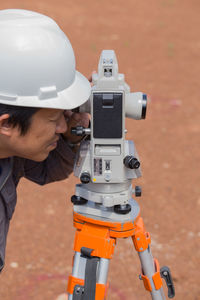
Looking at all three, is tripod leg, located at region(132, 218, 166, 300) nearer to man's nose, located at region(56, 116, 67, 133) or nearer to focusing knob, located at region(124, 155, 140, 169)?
focusing knob, located at region(124, 155, 140, 169)

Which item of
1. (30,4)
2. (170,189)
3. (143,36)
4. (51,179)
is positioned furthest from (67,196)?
(30,4)

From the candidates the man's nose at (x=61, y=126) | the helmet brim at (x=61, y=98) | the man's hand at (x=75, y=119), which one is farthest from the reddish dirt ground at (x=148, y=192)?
the helmet brim at (x=61, y=98)

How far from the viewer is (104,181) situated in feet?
7.79

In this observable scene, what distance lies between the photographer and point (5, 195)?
2.66m

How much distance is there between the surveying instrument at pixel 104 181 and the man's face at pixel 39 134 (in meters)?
0.10

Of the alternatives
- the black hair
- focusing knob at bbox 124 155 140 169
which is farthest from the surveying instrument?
the black hair

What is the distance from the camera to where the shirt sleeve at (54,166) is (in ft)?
9.07

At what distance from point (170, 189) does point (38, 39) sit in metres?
3.45

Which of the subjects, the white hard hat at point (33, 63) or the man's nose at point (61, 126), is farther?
the man's nose at point (61, 126)

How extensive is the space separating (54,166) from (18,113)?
0.65m

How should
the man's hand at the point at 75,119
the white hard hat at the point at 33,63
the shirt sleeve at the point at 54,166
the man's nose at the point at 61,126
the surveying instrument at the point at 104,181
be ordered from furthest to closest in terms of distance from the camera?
1. the shirt sleeve at the point at 54,166
2. the man's hand at the point at 75,119
3. the man's nose at the point at 61,126
4. the surveying instrument at the point at 104,181
5. the white hard hat at the point at 33,63

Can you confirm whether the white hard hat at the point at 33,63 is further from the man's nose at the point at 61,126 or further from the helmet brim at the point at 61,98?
the man's nose at the point at 61,126

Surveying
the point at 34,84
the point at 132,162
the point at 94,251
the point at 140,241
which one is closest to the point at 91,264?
the point at 94,251

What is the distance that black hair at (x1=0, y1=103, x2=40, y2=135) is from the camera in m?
2.29
